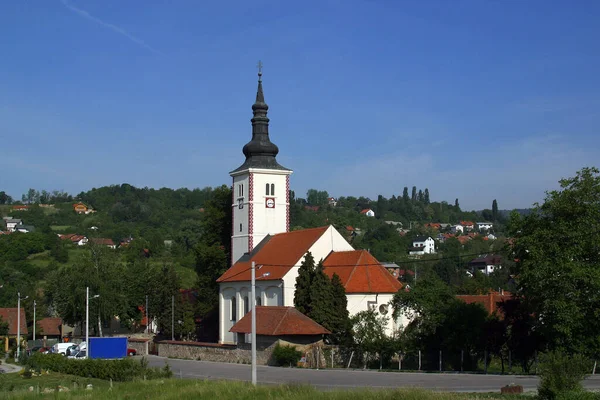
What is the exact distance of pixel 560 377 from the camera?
21.8 metres

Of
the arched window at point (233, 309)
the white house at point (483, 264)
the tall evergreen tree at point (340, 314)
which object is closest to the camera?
the tall evergreen tree at point (340, 314)

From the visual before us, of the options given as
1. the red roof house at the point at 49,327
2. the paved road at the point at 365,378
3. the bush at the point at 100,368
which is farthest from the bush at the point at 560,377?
the red roof house at the point at 49,327

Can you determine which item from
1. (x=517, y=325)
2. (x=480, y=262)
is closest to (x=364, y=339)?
(x=517, y=325)

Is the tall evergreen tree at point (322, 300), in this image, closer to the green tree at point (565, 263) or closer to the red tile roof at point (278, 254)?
the red tile roof at point (278, 254)

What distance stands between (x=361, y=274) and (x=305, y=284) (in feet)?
11.9

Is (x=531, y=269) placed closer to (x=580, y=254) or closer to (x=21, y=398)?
(x=580, y=254)

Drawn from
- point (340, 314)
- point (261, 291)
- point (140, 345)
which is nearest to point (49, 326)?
point (140, 345)

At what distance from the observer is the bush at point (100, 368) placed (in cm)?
3472

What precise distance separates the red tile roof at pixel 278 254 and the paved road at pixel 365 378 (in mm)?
10255

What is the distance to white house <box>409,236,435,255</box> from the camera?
7426 inches

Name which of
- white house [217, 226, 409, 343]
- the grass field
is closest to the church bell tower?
white house [217, 226, 409, 343]

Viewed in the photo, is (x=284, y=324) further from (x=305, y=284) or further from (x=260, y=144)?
(x=260, y=144)

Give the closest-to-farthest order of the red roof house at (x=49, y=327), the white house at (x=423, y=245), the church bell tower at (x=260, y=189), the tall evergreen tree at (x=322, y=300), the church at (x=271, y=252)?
the tall evergreen tree at (x=322, y=300), the church at (x=271, y=252), the church bell tower at (x=260, y=189), the red roof house at (x=49, y=327), the white house at (x=423, y=245)

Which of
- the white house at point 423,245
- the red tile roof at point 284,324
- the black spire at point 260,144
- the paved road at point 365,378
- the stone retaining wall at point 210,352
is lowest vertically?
the stone retaining wall at point 210,352
